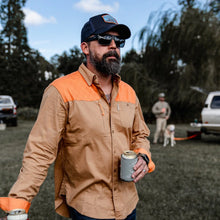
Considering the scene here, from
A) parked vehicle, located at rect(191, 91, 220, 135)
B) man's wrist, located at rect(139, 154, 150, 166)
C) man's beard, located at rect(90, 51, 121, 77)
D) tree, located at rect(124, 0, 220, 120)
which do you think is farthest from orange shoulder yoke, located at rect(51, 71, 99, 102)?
tree, located at rect(124, 0, 220, 120)

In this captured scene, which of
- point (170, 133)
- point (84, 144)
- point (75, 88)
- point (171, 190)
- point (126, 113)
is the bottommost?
point (170, 133)

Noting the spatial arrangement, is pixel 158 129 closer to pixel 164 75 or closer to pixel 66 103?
pixel 164 75

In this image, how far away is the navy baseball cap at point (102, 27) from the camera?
1.79m

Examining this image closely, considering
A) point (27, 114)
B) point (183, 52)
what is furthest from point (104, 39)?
point (27, 114)

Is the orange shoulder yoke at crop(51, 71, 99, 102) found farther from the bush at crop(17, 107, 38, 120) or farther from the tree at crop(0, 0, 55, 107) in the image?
the tree at crop(0, 0, 55, 107)

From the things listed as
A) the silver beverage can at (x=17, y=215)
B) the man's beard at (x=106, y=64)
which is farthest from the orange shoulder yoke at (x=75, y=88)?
the silver beverage can at (x=17, y=215)

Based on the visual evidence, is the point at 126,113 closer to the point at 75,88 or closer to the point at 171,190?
the point at 75,88

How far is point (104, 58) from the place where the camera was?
183 cm

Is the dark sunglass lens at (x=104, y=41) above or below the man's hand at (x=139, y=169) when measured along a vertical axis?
above

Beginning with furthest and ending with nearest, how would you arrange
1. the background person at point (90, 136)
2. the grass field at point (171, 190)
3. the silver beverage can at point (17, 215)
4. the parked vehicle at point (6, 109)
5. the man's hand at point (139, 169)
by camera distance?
the parked vehicle at point (6, 109) → the grass field at point (171, 190) → the man's hand at point (139, 169) → the background person at point (90, 136) → the silver beverage can at point (17, 215)

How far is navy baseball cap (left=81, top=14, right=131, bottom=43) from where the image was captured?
179 cm

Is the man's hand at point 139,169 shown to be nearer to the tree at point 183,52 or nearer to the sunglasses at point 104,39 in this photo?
the sunglasses at point 104,39

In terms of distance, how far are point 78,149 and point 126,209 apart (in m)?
0.54

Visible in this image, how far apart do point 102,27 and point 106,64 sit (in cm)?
26
